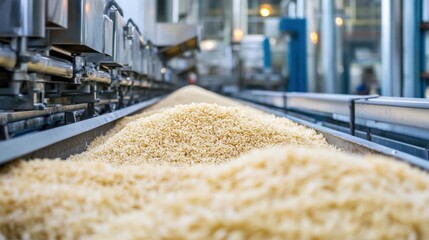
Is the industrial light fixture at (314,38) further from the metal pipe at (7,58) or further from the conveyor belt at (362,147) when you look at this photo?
the metal pipe at (7,58)

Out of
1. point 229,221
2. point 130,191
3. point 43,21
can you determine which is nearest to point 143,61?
point 43,21

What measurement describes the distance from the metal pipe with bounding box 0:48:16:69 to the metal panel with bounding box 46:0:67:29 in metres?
0.21

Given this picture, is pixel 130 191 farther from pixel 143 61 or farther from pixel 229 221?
pixel 143 61

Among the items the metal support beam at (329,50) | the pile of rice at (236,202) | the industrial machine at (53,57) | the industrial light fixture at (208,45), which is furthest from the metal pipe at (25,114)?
the industrial light fixture at (208,45)

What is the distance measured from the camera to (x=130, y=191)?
52.8 inches

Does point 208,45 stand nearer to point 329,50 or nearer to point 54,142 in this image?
point 329,50

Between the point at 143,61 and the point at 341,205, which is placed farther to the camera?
the point at 143,61

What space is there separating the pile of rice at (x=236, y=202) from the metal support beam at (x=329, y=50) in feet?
27.9

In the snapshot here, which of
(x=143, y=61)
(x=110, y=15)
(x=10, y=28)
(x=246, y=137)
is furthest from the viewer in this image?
(x=143, y=61)

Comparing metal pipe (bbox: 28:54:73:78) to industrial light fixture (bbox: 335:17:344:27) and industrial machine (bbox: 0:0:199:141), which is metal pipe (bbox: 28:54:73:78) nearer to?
industrial machine (bbox: 0:0:199:141)

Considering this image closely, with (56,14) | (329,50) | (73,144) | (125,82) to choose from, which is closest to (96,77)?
(73,144)

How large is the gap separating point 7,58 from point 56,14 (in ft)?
0.99

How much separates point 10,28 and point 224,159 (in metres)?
0.88

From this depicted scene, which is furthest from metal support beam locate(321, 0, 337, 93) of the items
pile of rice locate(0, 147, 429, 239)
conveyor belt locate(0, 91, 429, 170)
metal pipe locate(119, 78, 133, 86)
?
pile of rice locate(0, 147, 429, 239)
